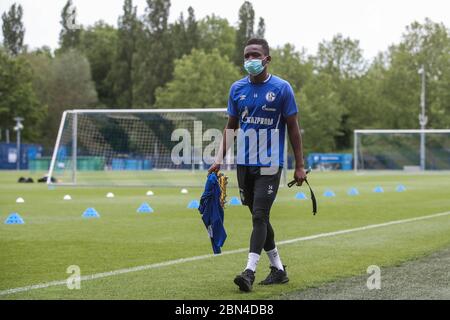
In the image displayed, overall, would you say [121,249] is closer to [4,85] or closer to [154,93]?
[4,85]

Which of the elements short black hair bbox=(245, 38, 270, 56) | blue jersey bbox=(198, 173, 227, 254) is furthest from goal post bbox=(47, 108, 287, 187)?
short black hair bbox=(245, 38, 270, 56)

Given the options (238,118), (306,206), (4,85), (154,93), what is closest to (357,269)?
(238,118)

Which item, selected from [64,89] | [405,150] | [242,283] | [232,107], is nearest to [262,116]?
[232,107]

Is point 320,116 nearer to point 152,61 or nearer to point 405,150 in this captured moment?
point 152,61

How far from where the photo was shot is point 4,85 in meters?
84.9

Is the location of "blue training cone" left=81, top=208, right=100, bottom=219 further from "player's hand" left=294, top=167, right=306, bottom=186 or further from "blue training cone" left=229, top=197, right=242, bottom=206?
"player's hand" left=294, top=167, right=306, bottom=186

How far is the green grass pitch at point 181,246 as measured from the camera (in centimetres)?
835

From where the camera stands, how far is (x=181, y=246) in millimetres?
12188

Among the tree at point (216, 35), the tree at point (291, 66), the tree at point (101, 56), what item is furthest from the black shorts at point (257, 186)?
the tree at point (101, 56)

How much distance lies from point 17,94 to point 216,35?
88.0 feet

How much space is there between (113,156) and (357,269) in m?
34.0

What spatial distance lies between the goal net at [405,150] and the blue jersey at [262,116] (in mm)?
52023

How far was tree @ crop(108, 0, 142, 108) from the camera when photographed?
3873 inches

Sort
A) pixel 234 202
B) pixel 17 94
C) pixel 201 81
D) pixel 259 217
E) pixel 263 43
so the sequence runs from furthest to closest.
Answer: pixel 17 94 < pixel 201 81 < pixel 234 202 < pixel 263 43 < pixel 259 217
